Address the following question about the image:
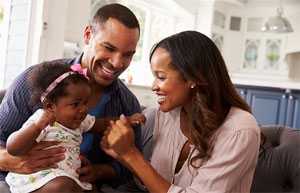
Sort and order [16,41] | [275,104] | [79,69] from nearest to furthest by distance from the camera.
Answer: [79,69] → [16,41] → [275,104]

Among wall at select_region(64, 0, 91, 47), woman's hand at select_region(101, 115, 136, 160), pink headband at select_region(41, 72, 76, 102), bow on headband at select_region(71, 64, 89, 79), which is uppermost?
wall at select_region(64, 0, 91, 47)

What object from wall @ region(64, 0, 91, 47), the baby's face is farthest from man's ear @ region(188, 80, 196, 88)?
wall @ region(64, 0, 91, 47)

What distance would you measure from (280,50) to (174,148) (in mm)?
6202

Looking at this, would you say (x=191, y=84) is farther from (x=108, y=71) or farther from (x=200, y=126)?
(x=108, y=71)

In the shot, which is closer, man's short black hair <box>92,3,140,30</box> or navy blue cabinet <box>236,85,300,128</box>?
man's short black hair <box>92,3,140,30</box>

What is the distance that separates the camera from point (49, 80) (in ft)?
4.03

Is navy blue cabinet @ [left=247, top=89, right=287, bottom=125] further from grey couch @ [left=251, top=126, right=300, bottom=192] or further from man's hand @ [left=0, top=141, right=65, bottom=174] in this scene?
man's hand @ [left=0, top=141, right=65, bottom=174]

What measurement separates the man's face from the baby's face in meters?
0.14

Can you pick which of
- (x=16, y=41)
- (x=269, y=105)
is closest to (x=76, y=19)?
(x=16, y=41)

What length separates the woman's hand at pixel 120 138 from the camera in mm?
1250

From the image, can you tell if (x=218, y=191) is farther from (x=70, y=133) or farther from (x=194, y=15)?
(x=194, y=15)

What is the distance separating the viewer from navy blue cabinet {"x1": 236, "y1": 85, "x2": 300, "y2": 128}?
541 cm

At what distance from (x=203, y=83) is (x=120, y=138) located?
0.30 metres

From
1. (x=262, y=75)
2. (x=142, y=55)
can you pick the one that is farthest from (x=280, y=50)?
(x=142, y=55)
